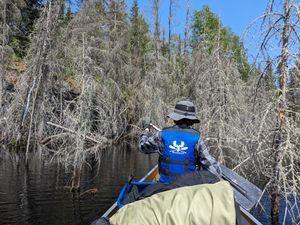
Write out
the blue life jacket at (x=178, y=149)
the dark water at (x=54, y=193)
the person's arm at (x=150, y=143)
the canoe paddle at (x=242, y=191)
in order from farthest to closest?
the dark water at (x=54, y=193), the canoe paddle at (x=242, y=191), the person's arm at (x=150, y=143), the blue life jacket at (x=178, y=149)

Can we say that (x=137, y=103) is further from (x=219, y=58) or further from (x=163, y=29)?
(x=219, y=58)

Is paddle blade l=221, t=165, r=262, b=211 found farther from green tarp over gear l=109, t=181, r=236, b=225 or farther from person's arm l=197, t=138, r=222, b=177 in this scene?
green tarp over gear l=109, t=181, r=236, b=225

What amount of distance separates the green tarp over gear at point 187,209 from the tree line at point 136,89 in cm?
440

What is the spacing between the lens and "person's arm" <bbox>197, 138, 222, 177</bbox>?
5074mm

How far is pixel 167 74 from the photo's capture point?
90.0ft

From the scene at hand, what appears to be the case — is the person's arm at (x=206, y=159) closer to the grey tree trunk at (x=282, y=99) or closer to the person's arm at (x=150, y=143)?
the person's arm at (x=150, y=143)

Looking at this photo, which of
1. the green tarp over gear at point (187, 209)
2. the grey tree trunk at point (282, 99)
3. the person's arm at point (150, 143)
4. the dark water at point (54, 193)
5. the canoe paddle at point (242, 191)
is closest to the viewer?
the green tarp over gear at point (187, 209)

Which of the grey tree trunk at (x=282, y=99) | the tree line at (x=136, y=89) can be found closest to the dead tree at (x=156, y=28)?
the tree line at (x=136, y=89)

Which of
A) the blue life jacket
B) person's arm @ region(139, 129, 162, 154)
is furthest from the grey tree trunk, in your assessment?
person's arm @ region(139, 129, 162, 154)

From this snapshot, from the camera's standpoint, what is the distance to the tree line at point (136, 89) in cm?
719

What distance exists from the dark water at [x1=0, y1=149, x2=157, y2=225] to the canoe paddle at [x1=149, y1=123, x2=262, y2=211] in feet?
14.5

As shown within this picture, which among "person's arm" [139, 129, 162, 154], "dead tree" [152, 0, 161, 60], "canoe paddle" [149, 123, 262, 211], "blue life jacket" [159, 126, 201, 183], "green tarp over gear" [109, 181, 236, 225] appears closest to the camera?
"green tarp over gear" [109, 181, 236, 225]

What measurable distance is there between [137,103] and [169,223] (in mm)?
26325

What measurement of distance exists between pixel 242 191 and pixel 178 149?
1.82 m
